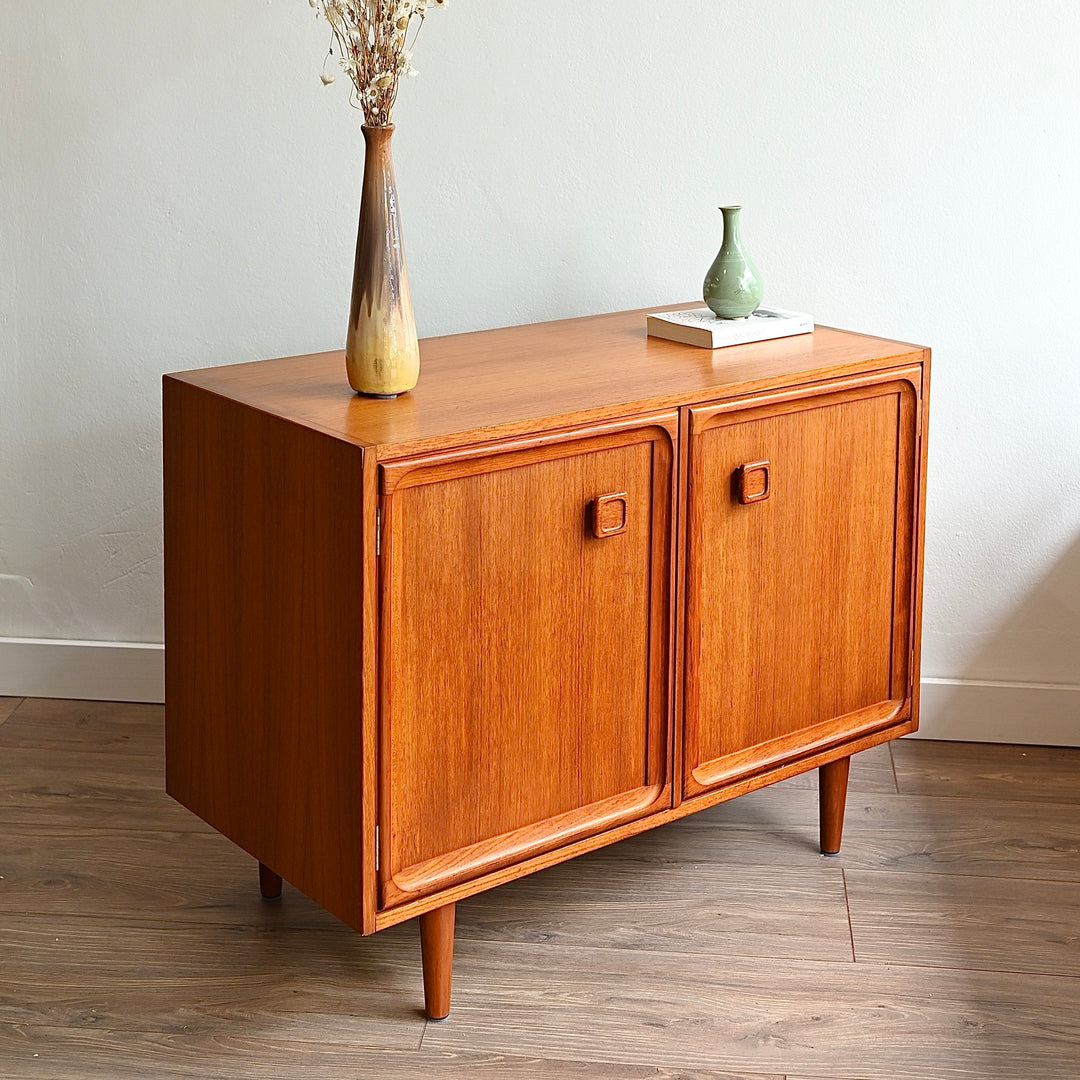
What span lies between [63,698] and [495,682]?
1324 millimetres

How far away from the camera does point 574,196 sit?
2.46 metres

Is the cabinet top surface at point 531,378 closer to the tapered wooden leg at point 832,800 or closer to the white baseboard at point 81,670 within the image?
the tapered wooden leg at point 832,800

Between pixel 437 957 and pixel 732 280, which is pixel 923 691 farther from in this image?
pixel 437 957

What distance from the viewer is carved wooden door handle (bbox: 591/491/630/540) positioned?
1.72 m

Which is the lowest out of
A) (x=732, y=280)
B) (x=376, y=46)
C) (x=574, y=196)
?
(x=732, y=280)

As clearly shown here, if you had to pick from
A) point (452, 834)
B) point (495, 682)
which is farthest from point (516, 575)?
point (452, 834)

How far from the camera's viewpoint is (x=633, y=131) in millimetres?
2428

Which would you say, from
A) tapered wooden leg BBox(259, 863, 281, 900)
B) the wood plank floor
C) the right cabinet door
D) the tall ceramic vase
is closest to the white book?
the right cabinet door

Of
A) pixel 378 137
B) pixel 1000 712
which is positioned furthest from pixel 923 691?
pixel 378 137

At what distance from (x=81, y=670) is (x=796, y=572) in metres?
1.42

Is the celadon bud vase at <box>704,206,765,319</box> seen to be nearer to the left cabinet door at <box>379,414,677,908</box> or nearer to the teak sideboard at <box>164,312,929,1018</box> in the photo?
the teak sideboard at <box>164,312,929,1018</box>

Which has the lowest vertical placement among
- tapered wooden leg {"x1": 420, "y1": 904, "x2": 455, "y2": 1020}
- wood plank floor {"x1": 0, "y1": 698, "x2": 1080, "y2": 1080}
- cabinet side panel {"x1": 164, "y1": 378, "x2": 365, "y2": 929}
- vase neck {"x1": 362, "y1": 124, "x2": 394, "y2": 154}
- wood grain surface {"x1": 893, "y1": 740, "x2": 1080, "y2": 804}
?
wood plank floor {"x1": 0, "y1": 698, "x2": 1080, "y2": 1080}

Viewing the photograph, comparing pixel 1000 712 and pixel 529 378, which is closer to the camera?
pixel 529 378

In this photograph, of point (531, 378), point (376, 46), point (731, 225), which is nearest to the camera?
point (376, 46)
